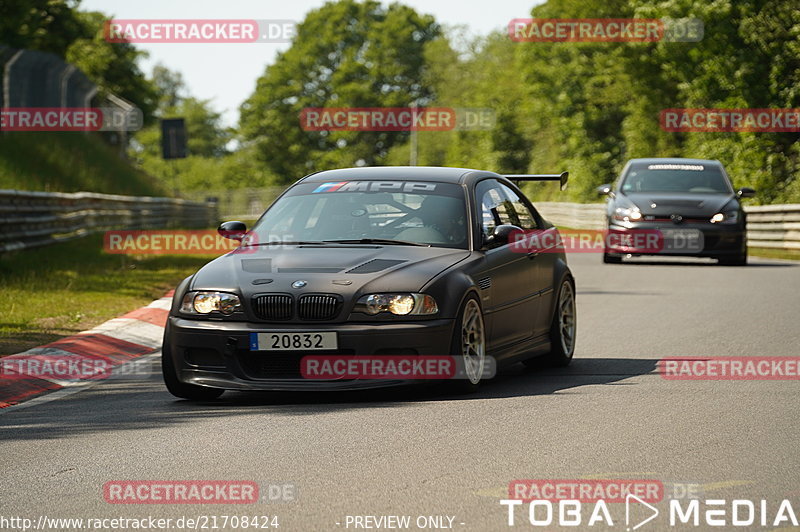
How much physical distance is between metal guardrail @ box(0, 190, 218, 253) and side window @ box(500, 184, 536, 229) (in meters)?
11.4

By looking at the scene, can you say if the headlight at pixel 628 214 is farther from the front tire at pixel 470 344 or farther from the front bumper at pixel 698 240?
the front tire at pixel 470 344

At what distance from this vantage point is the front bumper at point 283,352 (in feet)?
27.7

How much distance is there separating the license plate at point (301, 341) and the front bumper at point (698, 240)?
14.9m

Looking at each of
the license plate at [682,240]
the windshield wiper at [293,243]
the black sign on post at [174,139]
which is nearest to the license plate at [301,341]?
the windshield wiper at [293,243]

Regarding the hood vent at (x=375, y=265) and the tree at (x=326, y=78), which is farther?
the tree at (x=326, y=78)

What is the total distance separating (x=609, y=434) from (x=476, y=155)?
87915mm

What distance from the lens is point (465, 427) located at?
7.67m

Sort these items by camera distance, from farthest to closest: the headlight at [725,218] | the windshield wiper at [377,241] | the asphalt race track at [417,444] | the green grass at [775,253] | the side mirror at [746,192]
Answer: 1. the green grass at [775,253]
2. the side mirror at [746,192]
3. the headlight at [725,218]
4. the windshield wiper at [377,241]
5. the asphalt race track at [417,444]

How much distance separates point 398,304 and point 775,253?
69.3 feet

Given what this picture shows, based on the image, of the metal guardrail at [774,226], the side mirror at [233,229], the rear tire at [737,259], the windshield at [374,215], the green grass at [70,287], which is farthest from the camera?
the metal guardrail at [774,226]

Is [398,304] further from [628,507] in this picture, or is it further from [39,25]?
[39,25]

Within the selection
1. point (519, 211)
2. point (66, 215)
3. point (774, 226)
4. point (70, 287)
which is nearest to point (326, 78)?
point (774, 226)

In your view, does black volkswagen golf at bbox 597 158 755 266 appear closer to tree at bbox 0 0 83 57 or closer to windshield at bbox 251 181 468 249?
windshield at bbox 251 181 468 249

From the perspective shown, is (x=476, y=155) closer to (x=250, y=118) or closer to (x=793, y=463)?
(x=250, y=118)
